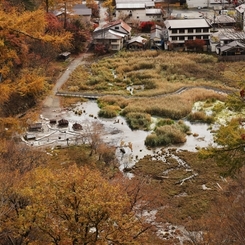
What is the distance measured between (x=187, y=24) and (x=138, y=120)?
50.0ft

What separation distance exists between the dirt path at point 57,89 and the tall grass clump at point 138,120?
476 cm

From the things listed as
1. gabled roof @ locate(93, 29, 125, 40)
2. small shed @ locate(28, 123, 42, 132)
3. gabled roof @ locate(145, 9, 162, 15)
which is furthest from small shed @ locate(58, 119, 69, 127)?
gabled roof @ locate(145, 9, 162, 15)

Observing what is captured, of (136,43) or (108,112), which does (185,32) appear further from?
(108,112)

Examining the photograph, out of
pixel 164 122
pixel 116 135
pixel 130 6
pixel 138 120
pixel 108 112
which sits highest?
pixel 130 6

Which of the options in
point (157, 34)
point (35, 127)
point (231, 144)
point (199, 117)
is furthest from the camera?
point (157, 34)

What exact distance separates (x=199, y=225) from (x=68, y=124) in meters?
11.4

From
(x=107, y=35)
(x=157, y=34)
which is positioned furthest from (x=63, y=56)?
(x=157, y=34)

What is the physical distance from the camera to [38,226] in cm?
858

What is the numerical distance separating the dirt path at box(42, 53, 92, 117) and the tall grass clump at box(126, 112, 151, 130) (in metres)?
4.76

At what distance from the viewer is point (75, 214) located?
28.1 feet

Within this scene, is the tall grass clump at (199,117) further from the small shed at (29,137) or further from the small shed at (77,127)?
the small shed at (29,137)

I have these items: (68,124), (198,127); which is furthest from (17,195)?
(198,127)

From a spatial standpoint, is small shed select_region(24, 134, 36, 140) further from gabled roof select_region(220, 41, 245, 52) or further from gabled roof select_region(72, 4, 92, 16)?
gabled roof select_region(72, 4, 92, 16)

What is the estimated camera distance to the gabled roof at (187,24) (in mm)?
33594
